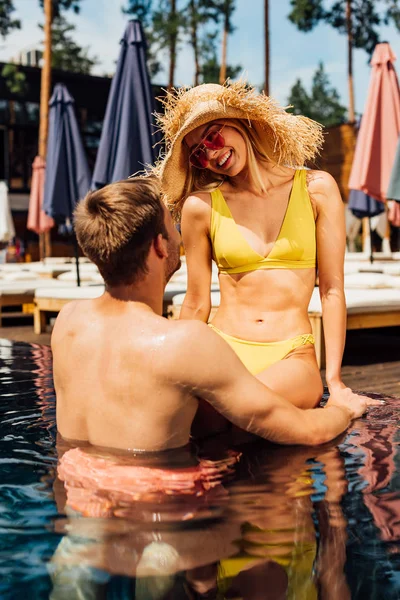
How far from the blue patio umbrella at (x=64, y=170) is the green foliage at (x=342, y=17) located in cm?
1687

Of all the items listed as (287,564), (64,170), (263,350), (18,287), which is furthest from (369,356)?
(64,170)

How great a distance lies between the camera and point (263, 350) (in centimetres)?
305

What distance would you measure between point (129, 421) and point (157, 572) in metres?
0.68

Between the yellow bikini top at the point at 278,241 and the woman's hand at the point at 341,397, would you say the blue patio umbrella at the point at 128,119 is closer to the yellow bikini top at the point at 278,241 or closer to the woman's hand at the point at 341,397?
the yellow bikini top at the point at 278,241

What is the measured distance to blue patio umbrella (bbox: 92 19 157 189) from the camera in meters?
8.26

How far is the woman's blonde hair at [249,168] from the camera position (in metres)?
3.28

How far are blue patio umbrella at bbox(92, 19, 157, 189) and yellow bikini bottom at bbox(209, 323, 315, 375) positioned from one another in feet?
17.7

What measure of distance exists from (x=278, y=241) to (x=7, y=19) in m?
27.1

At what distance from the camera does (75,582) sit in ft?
5.76

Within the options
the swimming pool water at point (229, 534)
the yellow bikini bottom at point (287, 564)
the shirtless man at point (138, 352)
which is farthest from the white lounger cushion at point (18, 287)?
the yellow bikini bottom at point (287, 564)

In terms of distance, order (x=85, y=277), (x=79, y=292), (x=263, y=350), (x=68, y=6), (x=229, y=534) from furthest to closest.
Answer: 1. (x=68, y=6)
2. (x=85, y=277)
3. (x=79, y=292)
4. (x=263, y=350)
5. (x=229, y=534)

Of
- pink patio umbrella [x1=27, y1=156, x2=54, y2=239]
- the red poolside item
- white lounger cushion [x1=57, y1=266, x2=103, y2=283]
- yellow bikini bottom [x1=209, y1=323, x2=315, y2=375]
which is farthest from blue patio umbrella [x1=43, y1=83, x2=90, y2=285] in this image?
the red poolside item

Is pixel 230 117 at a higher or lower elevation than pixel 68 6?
lower

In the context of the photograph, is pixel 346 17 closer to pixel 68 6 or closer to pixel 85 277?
pixel 68 6
